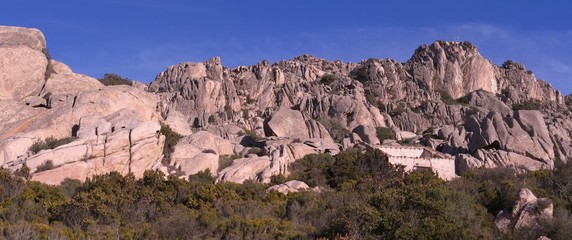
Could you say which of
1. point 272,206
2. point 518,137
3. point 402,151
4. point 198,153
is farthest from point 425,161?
point 272,206

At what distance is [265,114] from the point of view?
72.2m

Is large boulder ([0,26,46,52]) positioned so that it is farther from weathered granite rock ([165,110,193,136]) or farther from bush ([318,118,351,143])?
bush ([318,118,351,143])

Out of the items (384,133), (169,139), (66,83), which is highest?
A: (66,83)

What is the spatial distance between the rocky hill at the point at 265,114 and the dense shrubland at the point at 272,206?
96.8 inches

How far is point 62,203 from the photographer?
32562 mm

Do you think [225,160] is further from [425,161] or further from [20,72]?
[20,72]

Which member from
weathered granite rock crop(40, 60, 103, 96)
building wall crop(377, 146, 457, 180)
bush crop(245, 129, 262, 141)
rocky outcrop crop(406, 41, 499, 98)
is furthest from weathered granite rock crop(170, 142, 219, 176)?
rocky outcrop crop(406, 41, 499, 98)

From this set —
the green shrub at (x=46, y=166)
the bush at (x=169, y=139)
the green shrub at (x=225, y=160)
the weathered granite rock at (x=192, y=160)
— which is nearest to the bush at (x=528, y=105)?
the green shrub at (x=225, y=160)

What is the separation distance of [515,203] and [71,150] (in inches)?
864

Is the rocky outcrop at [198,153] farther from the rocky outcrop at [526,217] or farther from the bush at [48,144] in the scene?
the rocky outcrop at [526,217]

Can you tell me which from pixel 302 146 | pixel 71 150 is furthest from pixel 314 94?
pixel 71 150

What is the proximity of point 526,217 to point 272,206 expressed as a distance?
11.6m

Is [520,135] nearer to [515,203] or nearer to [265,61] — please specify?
[515,203]

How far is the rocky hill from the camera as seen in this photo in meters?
41.1
